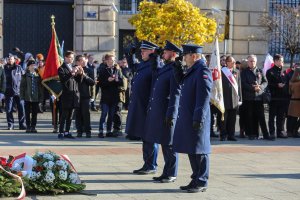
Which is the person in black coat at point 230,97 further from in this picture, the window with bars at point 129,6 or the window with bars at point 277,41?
the window with bars at point 277,41

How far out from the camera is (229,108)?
1747 cm

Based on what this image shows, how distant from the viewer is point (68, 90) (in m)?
17.3

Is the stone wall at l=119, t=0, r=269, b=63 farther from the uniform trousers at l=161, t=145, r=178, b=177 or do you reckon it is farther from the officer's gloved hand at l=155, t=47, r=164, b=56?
the uniform trousers at l=161, t=145, r=178, b=177

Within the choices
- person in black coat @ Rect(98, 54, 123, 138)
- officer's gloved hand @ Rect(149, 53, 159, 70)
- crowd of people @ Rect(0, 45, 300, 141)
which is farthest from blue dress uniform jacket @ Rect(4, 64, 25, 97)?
officer's gloved hand @ Rect(149, 53, 159, 70)

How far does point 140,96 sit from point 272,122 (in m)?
6.61

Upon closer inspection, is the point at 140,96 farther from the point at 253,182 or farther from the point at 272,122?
the point at 272,122

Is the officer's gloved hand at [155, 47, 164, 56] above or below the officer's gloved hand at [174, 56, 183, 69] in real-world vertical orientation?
above

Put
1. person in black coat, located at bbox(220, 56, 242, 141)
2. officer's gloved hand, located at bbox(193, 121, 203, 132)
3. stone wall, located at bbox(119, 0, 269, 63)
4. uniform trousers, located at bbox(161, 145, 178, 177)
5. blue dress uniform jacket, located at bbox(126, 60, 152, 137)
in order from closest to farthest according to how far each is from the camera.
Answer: officer's gloved hand, located at bbox(193, 121, 203, 132), uniform trousers, located at bbox(161, 145, 178, 177), blue dress uniform jacket, located at bbox(126, 60, 152, 137), person in black coat, located at bbox(220, 56, 242, 141), stone wall, located at bbox(119, 0, 269, 63)

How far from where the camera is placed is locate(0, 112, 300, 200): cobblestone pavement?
10477 mm

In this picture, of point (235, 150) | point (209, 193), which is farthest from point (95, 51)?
point (209, 193)

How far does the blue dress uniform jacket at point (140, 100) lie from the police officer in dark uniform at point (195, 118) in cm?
161

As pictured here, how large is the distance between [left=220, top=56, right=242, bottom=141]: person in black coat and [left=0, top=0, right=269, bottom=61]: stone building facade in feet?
33.6

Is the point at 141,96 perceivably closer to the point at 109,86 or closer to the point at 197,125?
the point at 197,125

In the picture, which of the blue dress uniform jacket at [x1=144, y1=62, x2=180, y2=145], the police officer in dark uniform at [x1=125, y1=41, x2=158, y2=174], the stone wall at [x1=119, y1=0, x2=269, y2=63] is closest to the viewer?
the blue dress uniform jacket at [x1=144, y1=62, x2=180, y2=145]
